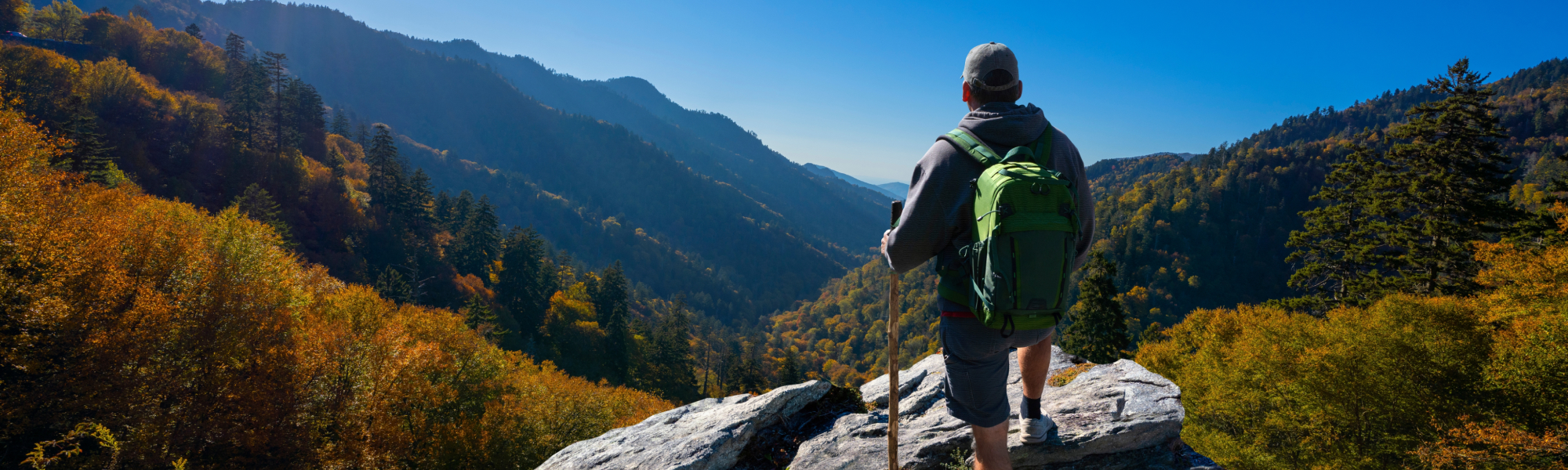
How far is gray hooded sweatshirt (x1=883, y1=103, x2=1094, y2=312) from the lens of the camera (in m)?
3.25

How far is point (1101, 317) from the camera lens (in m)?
30.7

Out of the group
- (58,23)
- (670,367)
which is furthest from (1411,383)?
(58,23)

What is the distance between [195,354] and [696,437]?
2455 cm

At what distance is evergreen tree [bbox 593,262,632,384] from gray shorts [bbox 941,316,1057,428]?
231ft

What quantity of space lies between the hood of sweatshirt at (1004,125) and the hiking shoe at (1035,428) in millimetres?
3050

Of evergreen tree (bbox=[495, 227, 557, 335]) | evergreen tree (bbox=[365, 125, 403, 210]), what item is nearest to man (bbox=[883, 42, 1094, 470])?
evergreen tree (bbox=[495, 227, 557, 335])

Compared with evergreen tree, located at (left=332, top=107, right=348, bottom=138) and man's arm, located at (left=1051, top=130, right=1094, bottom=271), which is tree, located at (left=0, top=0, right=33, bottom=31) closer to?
evergreen tree, located at (left=332, top=107, right=348, bottom=138)

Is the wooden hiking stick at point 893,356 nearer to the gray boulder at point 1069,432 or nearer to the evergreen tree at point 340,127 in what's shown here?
the gray boulder at point 1069,432

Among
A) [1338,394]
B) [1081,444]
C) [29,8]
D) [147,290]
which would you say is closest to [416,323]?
[147,290]

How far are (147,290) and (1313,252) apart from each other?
162 feet

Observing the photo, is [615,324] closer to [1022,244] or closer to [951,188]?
[951,188]

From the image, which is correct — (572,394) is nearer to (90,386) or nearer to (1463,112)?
(90,386)

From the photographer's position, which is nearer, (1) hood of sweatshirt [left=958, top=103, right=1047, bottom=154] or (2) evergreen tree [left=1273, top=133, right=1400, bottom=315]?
(1) hood of sweatshirt [left=958, top=103, right=1047, bottom=154]

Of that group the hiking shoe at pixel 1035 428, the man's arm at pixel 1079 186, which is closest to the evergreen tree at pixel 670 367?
the hiking shoe at pixel 1035 428
